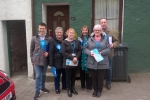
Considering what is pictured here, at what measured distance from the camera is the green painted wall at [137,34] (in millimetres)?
5789

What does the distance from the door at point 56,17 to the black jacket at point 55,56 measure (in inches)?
88.0

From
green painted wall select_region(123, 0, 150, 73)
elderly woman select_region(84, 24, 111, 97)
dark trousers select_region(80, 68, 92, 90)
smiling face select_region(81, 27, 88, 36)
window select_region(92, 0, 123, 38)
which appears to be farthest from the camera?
window select_region(92, 0, 123, 38)

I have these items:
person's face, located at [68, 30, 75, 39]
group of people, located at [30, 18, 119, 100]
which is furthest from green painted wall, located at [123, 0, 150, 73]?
person's face, located at [68, 30, 75, 39]

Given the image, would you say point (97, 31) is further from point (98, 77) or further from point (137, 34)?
point (137, 34)

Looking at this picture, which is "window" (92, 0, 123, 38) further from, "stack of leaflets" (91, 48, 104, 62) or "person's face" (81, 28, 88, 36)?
"stack of leaflets" (91, 48, 104, 62)

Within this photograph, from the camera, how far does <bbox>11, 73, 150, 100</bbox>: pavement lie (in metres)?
4.46

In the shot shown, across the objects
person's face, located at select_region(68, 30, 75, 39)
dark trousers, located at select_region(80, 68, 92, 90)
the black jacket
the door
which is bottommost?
dark trousers, located at select_region(80, 68, 92, 90)

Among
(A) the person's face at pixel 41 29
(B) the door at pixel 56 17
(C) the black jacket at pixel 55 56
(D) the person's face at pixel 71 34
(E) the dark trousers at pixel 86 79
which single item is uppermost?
(B) the door at pixel 56 17

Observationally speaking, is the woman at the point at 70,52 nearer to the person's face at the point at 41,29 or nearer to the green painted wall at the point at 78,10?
the person's face at the point at 41,29

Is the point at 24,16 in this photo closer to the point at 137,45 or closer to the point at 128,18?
the point at 128,18

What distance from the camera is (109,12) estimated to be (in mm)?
6180

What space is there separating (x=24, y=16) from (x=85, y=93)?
3411 millimetres

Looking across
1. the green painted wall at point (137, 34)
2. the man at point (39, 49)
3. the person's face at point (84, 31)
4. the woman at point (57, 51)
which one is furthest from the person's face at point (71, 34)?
the green painted wall at point (137, 34)

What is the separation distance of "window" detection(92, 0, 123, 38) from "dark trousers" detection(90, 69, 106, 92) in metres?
2.26
